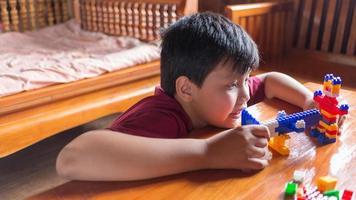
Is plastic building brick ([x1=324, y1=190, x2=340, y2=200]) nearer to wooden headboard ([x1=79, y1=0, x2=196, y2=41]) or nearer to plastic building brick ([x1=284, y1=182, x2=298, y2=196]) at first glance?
plastic building brick ([x1=284, y1=182, x2=298, y2=196])

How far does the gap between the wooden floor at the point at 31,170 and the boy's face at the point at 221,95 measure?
82 cm

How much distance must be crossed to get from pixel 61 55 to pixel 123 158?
4.86 feet

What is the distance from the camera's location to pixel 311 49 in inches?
81.8

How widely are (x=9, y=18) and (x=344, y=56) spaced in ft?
6.57

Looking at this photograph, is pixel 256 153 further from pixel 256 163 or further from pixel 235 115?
pixel 235 115

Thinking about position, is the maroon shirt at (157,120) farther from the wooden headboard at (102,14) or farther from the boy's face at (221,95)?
the wooden headboard at (102,14)

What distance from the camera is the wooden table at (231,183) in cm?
51

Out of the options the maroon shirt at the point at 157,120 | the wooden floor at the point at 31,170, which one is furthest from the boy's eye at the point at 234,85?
the wooden floor at the point at 31,170

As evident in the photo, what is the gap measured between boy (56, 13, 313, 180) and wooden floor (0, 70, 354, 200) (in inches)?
31.1

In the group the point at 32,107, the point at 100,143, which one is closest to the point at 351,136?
the point at 100,143

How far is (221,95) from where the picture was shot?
65 cm

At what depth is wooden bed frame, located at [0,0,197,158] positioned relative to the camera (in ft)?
4.57

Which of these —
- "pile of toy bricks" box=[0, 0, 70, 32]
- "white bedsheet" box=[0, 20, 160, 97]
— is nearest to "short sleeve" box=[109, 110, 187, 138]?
"white bedsheet" box=[0, 20, 160, 97]

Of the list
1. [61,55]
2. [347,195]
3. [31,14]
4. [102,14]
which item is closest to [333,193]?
[347,195]
